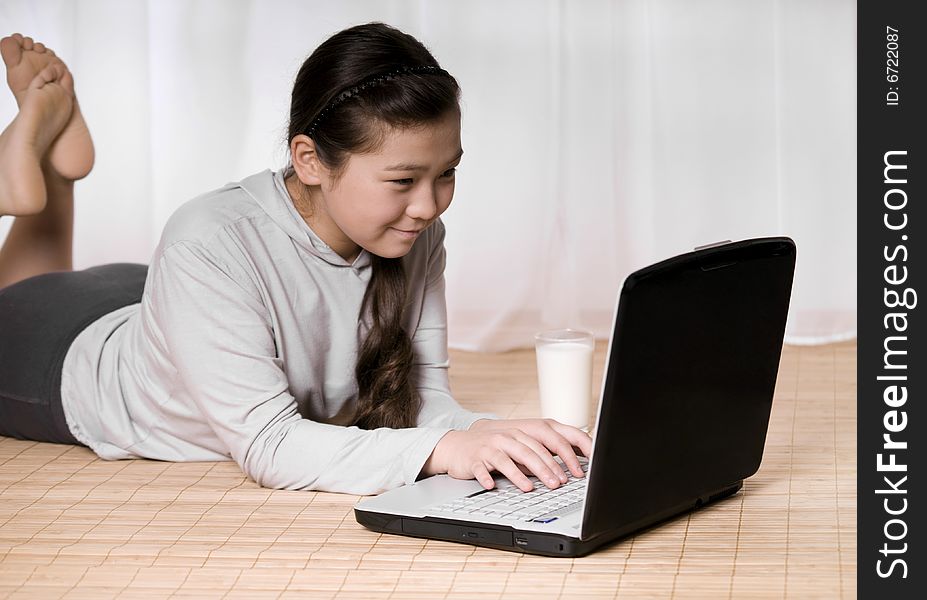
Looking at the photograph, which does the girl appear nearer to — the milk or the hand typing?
the hand typing

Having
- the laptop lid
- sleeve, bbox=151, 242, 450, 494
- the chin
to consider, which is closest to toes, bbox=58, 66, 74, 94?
sleeve, bbox=151, 242, 450, 494

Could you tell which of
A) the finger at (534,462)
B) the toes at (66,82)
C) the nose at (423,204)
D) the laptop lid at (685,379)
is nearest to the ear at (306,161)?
the nose at (423,204)

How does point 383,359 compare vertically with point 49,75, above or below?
below

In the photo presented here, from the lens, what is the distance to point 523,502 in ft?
3.70

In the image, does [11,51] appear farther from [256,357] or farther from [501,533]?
[501,533]

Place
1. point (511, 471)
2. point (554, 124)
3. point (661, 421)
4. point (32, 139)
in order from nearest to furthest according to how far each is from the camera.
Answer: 1. point (661, 421)
2. point (511, 471)
3. point (32, 139)
4. point (554, 124)

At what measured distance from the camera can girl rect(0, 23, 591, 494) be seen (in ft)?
4.18

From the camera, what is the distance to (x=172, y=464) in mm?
1486

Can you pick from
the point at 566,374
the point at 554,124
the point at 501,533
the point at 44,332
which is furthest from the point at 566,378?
the point at 554,124

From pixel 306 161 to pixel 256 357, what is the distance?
0.74ft

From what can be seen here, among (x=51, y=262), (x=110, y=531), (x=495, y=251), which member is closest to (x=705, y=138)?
(x=495, y=251)

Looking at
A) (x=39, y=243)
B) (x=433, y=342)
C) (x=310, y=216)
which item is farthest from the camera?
A: (x=39, y=243)

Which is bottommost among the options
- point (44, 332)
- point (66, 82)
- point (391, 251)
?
point (44, 332)

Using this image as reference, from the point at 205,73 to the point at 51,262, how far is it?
0.69 metres
